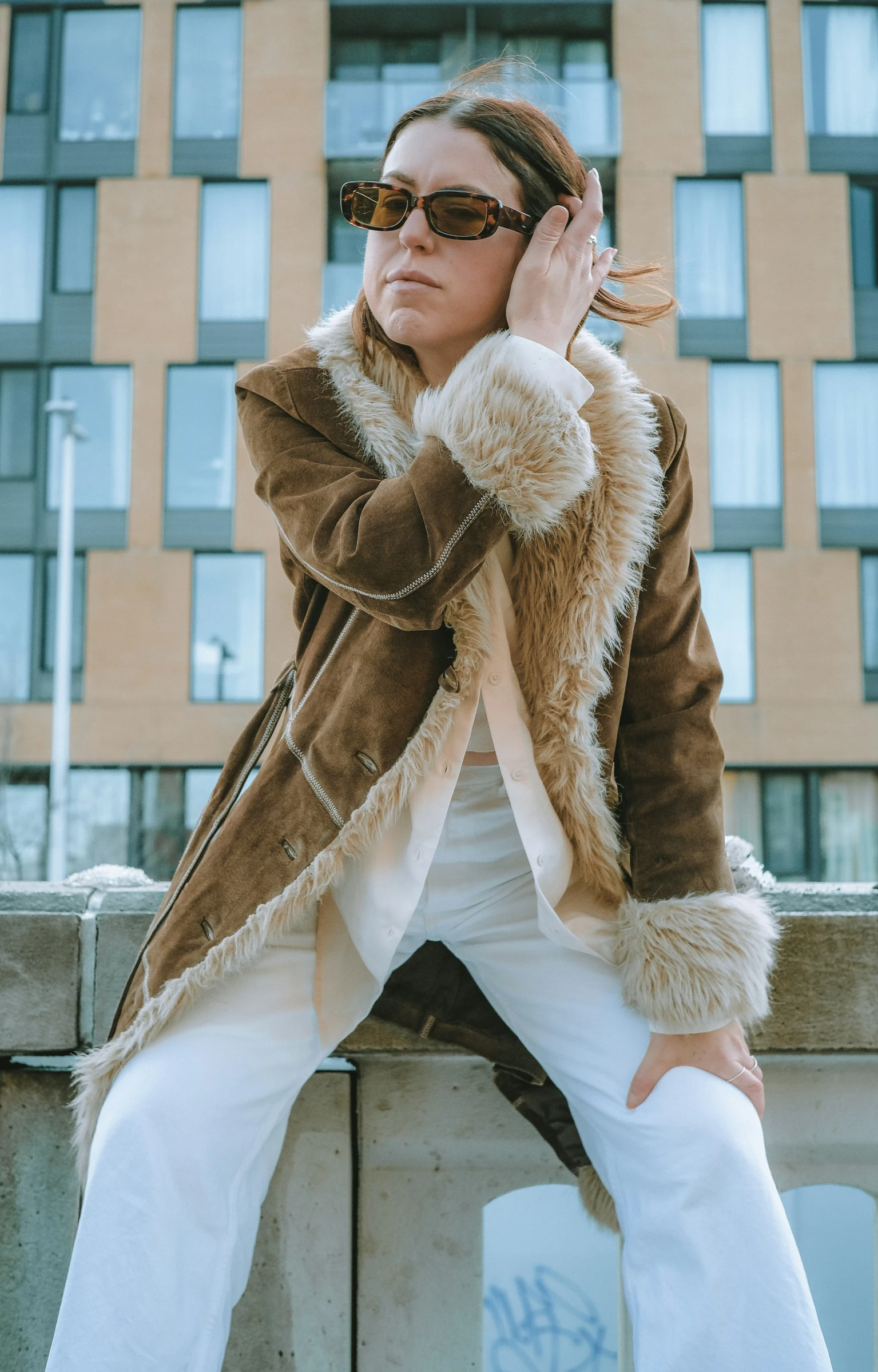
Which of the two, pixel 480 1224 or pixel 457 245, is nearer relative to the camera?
pixel 457 245

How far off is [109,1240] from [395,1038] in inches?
27.5

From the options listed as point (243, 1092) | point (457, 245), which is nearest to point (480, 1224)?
point (243, 1092)

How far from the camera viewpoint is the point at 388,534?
5.39 feet

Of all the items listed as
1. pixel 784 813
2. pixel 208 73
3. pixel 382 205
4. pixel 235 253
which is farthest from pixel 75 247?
pixel 382 205

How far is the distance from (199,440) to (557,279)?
1759 cm

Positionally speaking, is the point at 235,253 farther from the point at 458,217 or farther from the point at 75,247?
the point at 458,217

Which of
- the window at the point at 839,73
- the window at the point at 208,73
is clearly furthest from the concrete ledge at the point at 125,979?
the window at the point at 839,73

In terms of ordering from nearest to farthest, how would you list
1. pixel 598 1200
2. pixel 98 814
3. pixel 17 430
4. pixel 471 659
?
pixel 471 659 < pixel 598 1200 < pixel 98 814 < pixel 17 430

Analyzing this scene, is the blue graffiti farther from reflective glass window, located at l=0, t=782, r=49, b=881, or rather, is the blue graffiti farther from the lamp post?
reflective glass window, located at l=0, t=782, r=49, b=881

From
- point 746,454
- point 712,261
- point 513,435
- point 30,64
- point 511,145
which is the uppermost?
point 30,64

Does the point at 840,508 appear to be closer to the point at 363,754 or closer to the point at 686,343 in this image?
the point at 686,343

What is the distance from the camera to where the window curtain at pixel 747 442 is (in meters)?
18.5

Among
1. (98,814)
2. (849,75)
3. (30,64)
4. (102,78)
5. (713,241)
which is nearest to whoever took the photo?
(98,814)

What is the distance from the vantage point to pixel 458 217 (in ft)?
6.11
